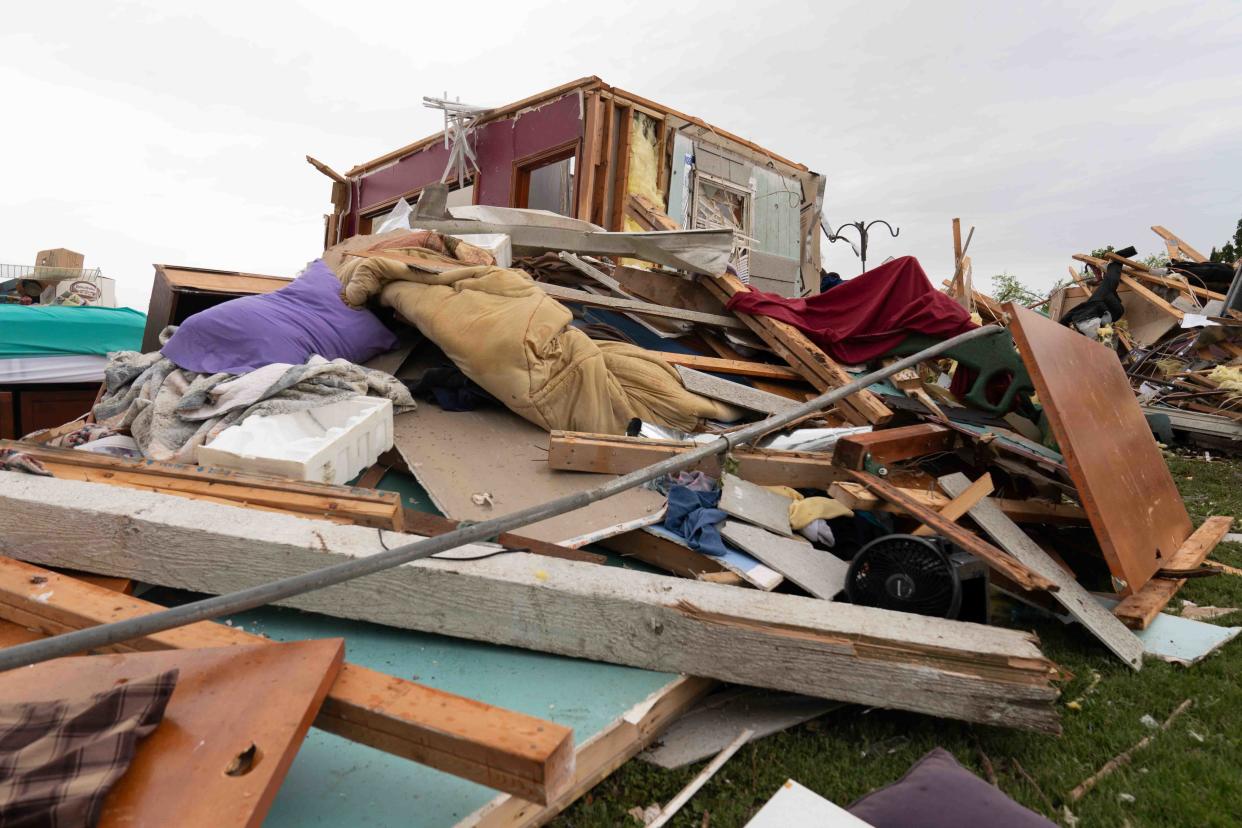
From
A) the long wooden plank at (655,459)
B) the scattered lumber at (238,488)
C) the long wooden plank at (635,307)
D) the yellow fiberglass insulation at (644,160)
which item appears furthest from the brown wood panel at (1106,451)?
the yellow fiberglass insulation at (644,160)

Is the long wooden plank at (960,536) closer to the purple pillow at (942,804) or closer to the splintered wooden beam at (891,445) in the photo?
the splintered wooden beam at (891,445)

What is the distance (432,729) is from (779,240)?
1038 cm

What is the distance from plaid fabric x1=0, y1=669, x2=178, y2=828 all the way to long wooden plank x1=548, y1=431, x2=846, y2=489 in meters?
2.13

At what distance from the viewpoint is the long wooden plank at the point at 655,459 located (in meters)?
3.29

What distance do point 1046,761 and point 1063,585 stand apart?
0.96m

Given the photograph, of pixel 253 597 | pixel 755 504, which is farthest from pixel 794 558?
pixel 253 597

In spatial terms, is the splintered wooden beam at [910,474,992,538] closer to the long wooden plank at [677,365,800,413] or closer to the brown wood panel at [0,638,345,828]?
the long wooden plank at [677,365,800,413]

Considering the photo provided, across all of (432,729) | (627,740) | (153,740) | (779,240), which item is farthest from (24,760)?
(779,240)

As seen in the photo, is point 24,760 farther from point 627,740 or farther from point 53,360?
point 53,360

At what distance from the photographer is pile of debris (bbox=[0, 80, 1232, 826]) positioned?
1.34m

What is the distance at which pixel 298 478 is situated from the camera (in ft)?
8.88

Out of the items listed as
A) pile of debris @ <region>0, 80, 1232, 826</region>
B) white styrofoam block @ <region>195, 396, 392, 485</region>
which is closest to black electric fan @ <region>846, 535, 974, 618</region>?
pile of debris @ <region>0, 80, 1232, 826</region>

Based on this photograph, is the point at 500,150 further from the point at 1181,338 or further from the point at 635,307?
the point at 1181,338

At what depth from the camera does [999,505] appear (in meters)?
3.43
